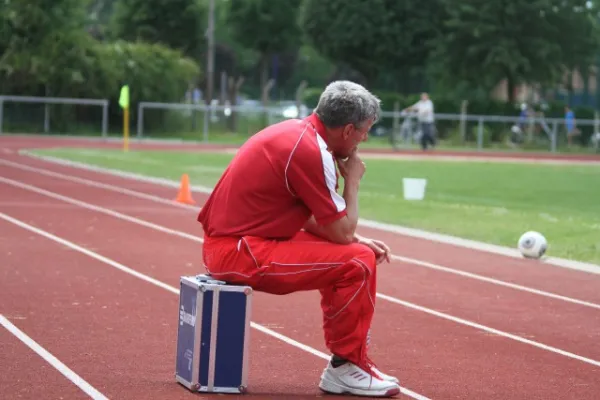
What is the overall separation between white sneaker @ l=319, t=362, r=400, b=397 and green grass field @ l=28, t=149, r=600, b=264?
7441 millimetres

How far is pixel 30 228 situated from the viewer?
15.5 metres

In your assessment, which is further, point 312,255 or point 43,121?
point 43,121

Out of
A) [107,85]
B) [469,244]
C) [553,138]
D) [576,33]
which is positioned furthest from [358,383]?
[576,33]

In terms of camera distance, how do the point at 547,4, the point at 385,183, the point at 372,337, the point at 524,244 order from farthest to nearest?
the point at 547,4 < the point at 385,183 < the point at 524,244 < the point at 372,337

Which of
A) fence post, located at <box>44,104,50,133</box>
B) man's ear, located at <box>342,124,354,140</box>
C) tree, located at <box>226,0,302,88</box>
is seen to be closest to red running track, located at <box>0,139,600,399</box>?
man's ear, located at <box>342,124,354,140</box>

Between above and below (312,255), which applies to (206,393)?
below

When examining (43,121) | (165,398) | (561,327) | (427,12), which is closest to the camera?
(165,398)

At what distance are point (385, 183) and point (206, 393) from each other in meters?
18.4

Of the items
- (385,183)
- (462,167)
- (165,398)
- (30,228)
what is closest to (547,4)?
(462,167)

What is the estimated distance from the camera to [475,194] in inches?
918

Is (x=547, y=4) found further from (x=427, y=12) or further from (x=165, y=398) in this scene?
(x=165, y=398)

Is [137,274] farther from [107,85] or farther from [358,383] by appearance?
[107,85]

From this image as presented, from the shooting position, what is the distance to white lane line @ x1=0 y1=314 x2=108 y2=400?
6867mm

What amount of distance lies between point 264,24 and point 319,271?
68069mm
